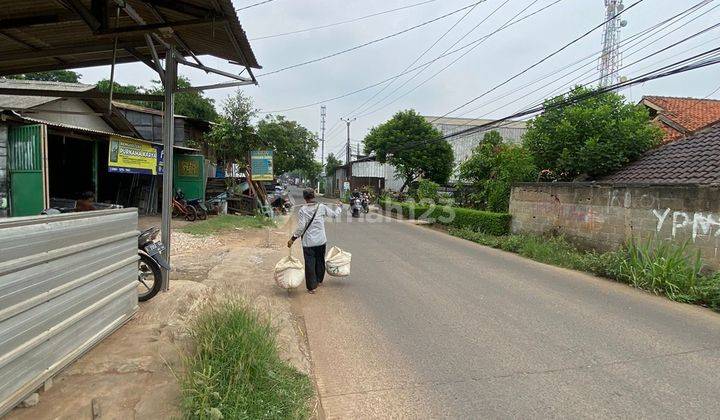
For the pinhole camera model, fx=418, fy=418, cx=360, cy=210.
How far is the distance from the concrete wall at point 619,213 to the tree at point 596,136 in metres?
1.87

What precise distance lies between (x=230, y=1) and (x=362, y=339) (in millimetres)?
3575

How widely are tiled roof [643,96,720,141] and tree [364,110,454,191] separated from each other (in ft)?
48.3

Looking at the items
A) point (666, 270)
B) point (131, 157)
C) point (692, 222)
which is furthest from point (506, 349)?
point (131, 157)

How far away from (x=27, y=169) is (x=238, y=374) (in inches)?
360

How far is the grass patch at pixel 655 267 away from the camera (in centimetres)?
640

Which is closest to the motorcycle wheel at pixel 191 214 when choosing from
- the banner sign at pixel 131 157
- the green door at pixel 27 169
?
the banner sign at pixel 131 157

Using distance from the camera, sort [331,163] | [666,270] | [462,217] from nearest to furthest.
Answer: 1. [666,270]
2. [462,217]
3. [331,163]

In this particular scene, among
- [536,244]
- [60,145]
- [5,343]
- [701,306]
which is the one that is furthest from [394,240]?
[60,145]

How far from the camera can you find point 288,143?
3591 centimetres

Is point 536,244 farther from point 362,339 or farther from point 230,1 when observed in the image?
point 230,1

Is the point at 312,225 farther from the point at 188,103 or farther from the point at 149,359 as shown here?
the point at 188,103

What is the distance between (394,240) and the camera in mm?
12875

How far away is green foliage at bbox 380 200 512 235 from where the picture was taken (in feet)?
45.4

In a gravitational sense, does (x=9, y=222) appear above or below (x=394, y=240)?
above
